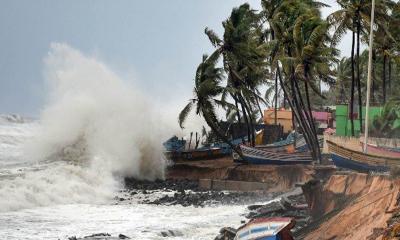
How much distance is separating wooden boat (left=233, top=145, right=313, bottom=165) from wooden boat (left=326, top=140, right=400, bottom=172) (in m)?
8.40

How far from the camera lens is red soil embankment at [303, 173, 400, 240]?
1257 cm

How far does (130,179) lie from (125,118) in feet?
21.8

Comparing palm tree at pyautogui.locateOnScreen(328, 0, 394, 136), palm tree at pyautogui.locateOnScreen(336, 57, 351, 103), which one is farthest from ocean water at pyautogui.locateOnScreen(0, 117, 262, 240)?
palm tree at pyautogui.locateOnScreen(336, 57, 351, 103)

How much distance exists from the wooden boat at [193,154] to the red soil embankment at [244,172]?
88 cm

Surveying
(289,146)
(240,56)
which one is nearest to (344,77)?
(289,146)

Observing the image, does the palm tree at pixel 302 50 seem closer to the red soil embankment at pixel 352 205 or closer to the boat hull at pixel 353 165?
the boat hull at pixel 353 165

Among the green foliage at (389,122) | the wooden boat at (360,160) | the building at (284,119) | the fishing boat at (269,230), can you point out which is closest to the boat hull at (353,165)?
the wooden boat at (360,160)

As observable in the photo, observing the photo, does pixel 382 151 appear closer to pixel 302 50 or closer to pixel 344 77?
pixel 302 50

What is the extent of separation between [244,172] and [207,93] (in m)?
6.02

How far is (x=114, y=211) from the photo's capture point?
72.4 ft

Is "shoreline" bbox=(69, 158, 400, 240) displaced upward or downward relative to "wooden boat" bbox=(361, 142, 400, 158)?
downward

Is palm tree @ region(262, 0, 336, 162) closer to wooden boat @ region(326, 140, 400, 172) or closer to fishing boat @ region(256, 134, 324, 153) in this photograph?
fishing boat @ region(256, 134, 324, 153)

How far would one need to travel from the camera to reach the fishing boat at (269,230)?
38.1 ft

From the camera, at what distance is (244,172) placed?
3072 cm
